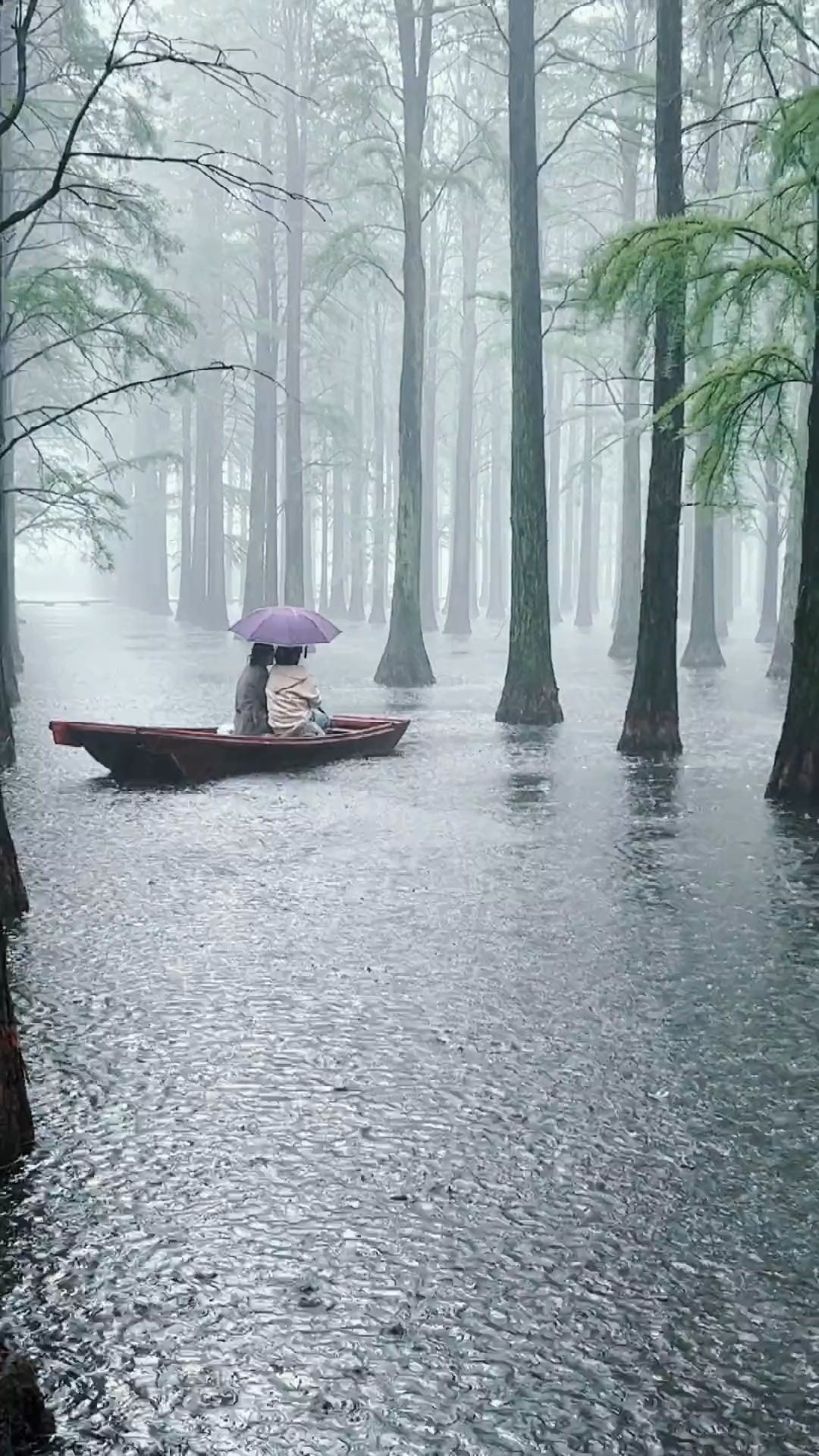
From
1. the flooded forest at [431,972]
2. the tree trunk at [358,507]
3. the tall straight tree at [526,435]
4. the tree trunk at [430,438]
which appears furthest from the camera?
the tree trunk at [358,507]

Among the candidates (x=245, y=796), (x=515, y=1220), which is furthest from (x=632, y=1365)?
(x=245, y=796)

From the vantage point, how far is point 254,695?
14531mm

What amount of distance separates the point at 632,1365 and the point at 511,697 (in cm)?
1565

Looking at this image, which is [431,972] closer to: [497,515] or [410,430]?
[410,430]

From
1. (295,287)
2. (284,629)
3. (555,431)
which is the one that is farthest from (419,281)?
(555,431)

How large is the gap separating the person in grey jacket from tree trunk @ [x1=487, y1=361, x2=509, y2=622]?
33684 mm

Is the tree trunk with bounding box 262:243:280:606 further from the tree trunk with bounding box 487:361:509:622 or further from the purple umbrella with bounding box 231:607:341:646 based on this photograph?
the purple umbrella with bounding box 231:607:341:646

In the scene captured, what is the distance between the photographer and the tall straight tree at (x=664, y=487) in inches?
601

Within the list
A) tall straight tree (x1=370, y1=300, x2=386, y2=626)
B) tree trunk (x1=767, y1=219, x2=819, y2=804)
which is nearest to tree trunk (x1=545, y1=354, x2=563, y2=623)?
tall straight tree (x1=370, y1=300, x2=386, y2=626)

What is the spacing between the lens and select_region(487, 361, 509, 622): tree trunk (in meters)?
50.4

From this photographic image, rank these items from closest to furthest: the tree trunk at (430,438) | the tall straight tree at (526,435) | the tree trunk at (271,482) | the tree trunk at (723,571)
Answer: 1. the tall straight tree at (526,435)
2. the tree trunk at (271,482)
3. the tree trunk at (723,571)
4. the tree trunk at (430,438)

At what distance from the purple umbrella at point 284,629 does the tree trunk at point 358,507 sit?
1170 inches

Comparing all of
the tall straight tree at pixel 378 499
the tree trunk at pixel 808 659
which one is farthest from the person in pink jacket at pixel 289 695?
the tall straight tree at pixel 378 499

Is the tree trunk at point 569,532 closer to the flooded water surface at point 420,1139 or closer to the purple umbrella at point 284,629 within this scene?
the purple umbrella at point 284,629
